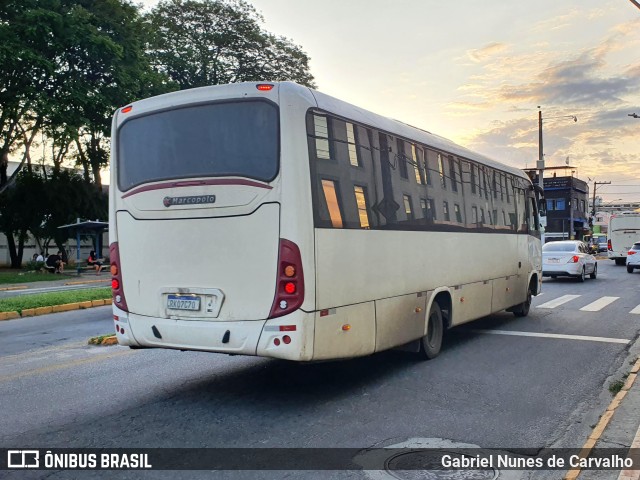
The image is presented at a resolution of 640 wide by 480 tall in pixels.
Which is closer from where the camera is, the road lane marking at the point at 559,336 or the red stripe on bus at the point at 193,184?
the red stripe on bus at the point at 193,184

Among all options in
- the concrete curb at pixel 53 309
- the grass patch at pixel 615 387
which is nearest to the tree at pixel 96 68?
the concrete curb at pixel 53 309

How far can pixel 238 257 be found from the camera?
624 cm

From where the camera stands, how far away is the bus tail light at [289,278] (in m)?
6.04

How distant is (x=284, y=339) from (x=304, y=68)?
39.8 m

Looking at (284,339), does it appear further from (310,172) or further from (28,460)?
(28,460)

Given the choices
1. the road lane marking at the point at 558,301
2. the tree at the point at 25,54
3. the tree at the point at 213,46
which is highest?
the tree at the point at 213,46

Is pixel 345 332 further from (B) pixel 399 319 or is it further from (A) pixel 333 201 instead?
(A) pixel 333 201

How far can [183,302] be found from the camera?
6.54 metres

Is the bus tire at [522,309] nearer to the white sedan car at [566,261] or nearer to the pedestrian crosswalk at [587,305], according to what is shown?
the pedestrian crosswalk at [587,305]

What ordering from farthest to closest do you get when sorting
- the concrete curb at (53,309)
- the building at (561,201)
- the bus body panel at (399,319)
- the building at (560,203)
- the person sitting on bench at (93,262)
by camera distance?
1. the building at (561,201)
2. the building at (560,203)
3. the person sitting on bench at (93,262)
4. the concrete curb at (53,309)
5. the bus body panel at (399,319)

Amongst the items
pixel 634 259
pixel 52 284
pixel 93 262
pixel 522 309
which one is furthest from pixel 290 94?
pixel 93 262

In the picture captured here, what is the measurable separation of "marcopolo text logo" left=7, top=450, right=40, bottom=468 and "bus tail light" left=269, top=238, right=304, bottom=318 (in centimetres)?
239

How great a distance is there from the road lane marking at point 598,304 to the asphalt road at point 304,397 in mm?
4595

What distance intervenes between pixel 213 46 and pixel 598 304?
3194cm
